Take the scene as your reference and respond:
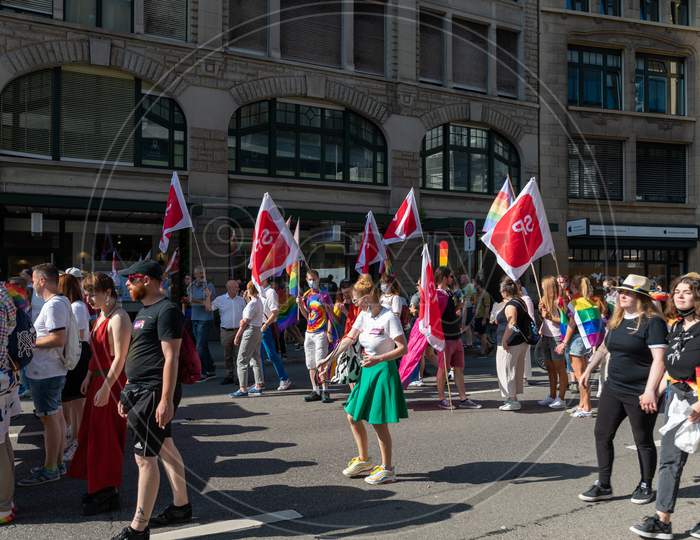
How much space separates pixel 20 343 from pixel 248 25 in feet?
55.9

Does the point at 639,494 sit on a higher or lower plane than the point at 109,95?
lower

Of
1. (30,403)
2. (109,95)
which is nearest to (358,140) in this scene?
(109,95)

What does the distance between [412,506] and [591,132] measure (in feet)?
80.8

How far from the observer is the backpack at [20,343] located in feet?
17.2

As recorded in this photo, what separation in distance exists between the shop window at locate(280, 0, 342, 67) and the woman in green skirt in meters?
16.4

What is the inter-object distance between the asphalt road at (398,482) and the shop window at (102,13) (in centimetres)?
1285

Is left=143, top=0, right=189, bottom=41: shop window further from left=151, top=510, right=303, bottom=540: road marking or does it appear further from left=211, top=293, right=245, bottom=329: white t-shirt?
left=151, top=510, right=303, bottom=540: road marking

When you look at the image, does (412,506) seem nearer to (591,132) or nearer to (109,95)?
(109,95)

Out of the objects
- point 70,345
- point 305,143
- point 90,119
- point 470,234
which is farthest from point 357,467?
point 305,143

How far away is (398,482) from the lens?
6.03 metres

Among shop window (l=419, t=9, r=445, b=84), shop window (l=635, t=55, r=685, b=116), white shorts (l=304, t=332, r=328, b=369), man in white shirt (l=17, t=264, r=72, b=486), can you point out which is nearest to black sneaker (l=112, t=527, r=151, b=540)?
man in white shirt (l=17, t=264, r=72, b=486)

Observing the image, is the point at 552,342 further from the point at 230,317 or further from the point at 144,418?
the point at 144,418

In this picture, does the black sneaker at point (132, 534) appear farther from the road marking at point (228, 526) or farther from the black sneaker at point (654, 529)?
the black sneaker at point (654, 529)

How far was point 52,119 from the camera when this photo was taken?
17.8 m
